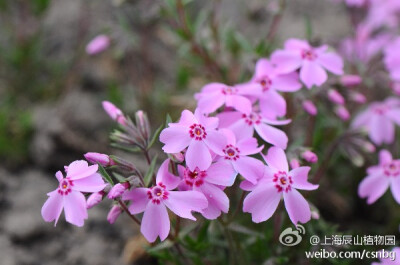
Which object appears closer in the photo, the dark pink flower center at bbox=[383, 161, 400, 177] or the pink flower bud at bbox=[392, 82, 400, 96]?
the dark pink flower center at bbox=[383, 161, 400, 177]

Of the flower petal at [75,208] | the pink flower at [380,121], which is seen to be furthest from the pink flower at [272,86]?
the flower petal at [75,208]

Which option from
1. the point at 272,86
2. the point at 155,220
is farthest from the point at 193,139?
the point at 272,86

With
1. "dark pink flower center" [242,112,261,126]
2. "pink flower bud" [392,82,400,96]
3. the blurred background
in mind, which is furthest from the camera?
the blurred background

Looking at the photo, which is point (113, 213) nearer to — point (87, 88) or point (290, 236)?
point (290, 236)

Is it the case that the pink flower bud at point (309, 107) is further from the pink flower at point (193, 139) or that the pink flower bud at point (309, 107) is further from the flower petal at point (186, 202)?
the flower petal at point (186, 202)

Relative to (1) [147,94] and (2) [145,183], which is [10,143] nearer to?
(1) [147,94]

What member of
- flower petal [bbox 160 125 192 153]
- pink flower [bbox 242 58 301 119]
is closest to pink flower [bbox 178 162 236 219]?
flower petal [bbox 160 125 192 153]

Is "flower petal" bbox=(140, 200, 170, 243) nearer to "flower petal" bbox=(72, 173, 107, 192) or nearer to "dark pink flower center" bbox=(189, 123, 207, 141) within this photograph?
"flower petal" bbox=(72, 173, 107, 192)
